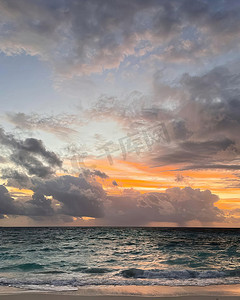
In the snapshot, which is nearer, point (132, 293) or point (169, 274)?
point (132, 293)

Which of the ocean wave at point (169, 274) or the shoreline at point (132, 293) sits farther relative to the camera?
the ocean wave at point (169, 274)

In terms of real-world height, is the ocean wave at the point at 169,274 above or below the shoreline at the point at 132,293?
below

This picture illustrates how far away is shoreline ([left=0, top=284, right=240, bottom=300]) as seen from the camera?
35.2ft

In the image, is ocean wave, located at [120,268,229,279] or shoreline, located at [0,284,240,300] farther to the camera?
ocean wave, located at [120,268,229,279]

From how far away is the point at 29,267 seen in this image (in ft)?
72.6

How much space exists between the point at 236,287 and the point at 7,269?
59.1 feet

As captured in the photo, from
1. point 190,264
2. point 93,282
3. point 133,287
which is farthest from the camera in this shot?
point 190,264

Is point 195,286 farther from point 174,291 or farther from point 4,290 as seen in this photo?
point 4,290

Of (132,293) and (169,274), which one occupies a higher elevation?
(132,293)

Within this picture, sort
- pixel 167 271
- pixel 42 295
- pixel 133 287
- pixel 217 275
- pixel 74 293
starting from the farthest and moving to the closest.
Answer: pixel 167 271, pixel 217 275, pixel 133 287, pixel 74 293, pixel 42 295

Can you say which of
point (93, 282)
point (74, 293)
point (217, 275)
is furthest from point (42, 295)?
point (217, 275)

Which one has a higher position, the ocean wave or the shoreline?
the shoreline

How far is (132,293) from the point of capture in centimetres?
1192

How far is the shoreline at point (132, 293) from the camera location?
35.2 ft
